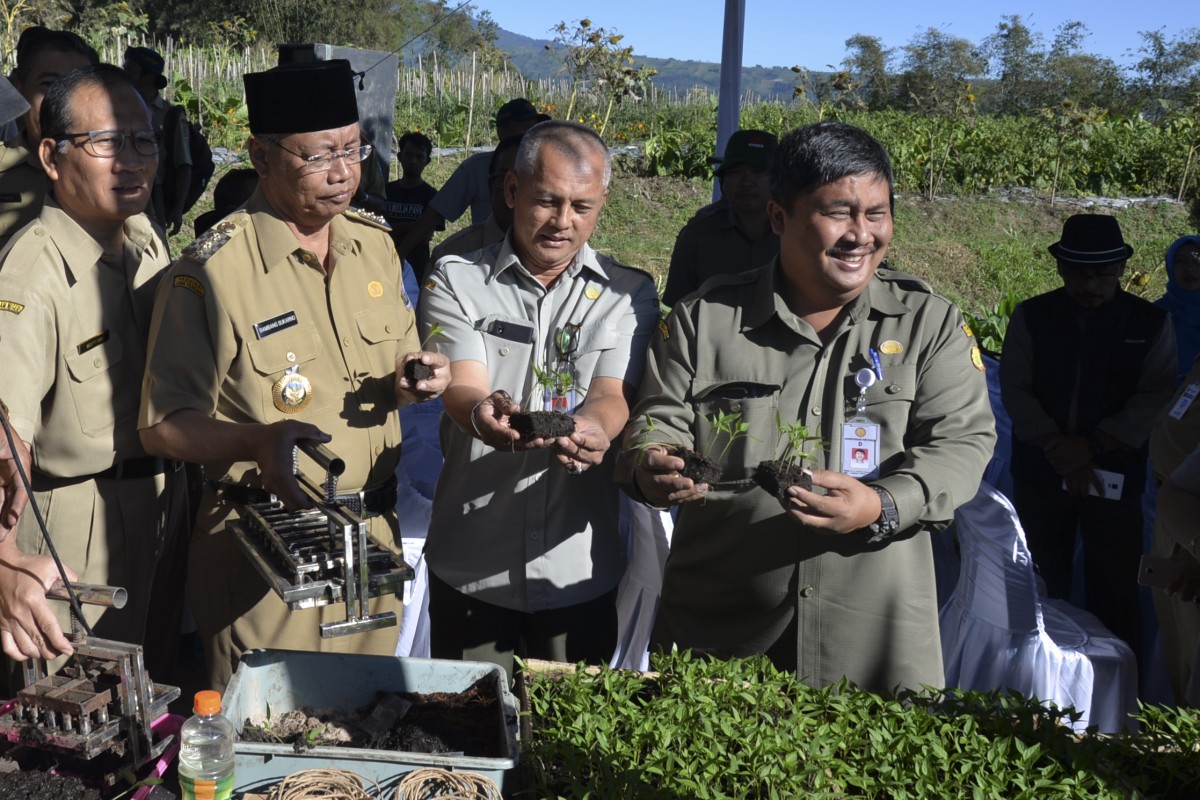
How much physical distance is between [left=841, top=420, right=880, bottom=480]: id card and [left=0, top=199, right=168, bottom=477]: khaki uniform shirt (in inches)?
75.9

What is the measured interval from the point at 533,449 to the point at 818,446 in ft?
2.68

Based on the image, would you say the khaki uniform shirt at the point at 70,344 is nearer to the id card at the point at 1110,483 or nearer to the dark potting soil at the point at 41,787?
the dark potting soil at the point at 41,787

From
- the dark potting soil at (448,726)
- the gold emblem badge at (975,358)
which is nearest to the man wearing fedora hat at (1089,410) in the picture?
the gold emblem badge at (975,358)

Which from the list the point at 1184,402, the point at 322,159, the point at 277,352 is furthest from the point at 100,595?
the point at 1184,402

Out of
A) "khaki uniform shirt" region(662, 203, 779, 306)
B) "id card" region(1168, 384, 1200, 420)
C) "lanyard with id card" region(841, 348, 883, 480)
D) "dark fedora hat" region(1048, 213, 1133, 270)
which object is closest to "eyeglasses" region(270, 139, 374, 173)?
"lanyard with id card" region(841, 348, 883, 480)

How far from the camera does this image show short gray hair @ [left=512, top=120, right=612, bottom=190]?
295cm

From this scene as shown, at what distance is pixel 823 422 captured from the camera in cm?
278

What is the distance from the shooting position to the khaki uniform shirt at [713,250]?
583 cm

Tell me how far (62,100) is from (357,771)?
6.27ft

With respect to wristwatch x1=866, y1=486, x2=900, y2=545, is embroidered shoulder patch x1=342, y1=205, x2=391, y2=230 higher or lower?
higher

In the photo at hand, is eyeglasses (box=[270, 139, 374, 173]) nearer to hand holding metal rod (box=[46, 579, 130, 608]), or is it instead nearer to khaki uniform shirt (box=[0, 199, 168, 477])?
khaki uniform shirt (box=[0, 199, 168, 477])

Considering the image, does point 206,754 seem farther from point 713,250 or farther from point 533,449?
point 713,250

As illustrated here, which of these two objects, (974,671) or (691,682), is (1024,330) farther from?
(691,682)

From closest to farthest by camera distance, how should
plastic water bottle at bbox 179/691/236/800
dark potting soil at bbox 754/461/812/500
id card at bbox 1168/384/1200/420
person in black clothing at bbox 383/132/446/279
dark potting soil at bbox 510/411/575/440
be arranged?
plastic water bottle at bbox 179/691/236/800 < dark potting soil at bbox 754/461/812/500 < dark potting soil at bbox 510/411/575/440 < id card at bbox 1168/384/1200/420 < person in black clothing at bbox 383/132/446/279
